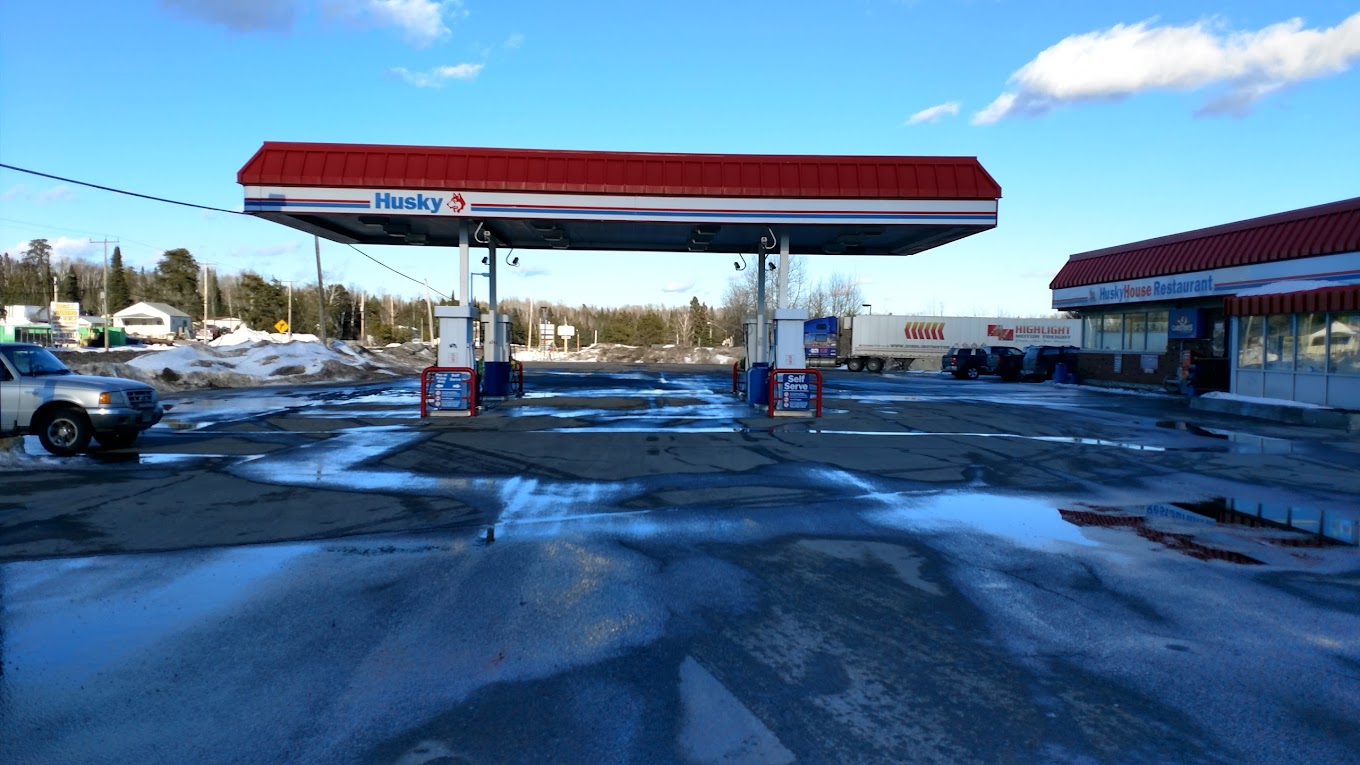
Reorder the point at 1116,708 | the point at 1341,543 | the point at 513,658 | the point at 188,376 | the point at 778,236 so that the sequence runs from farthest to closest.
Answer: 1. the point at 188,376
2. the point at 778,236
3. the point at 1341,543
4. the point at 513,658
5. the point at 1116,708

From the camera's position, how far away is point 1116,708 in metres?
4.52

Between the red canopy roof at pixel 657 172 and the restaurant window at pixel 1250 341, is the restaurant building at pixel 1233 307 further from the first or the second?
the red canopy roof at pixel 657 172

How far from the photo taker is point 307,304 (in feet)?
344

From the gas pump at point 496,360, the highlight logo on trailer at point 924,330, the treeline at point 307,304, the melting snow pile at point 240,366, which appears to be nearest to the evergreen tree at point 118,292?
the treeline at point 307,304

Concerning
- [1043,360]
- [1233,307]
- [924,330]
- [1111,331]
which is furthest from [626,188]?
[924,330]

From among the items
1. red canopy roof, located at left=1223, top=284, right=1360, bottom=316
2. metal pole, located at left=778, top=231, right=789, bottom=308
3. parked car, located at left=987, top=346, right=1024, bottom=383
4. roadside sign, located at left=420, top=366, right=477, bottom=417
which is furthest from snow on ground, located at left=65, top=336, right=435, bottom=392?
red canopy roof, located at left=1223, top=284, right=1360, bottom=316

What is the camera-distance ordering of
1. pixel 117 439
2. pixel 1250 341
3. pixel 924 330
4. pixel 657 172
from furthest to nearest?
pixel 924 330 < pixel 1250 341 < pixel 657 172 < pixel 117 439

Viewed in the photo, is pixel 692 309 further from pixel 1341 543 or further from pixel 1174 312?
pixel 1341 543

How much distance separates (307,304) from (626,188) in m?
95.7

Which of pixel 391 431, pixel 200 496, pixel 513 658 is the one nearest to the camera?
pixel 513 658

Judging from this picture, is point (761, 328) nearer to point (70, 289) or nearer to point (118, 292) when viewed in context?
point (118, 292)

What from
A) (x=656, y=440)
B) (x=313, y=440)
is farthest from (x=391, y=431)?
(x=656, y=440)

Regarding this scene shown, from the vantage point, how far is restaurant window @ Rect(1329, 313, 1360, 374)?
2170cm

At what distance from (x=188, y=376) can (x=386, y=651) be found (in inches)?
1272
